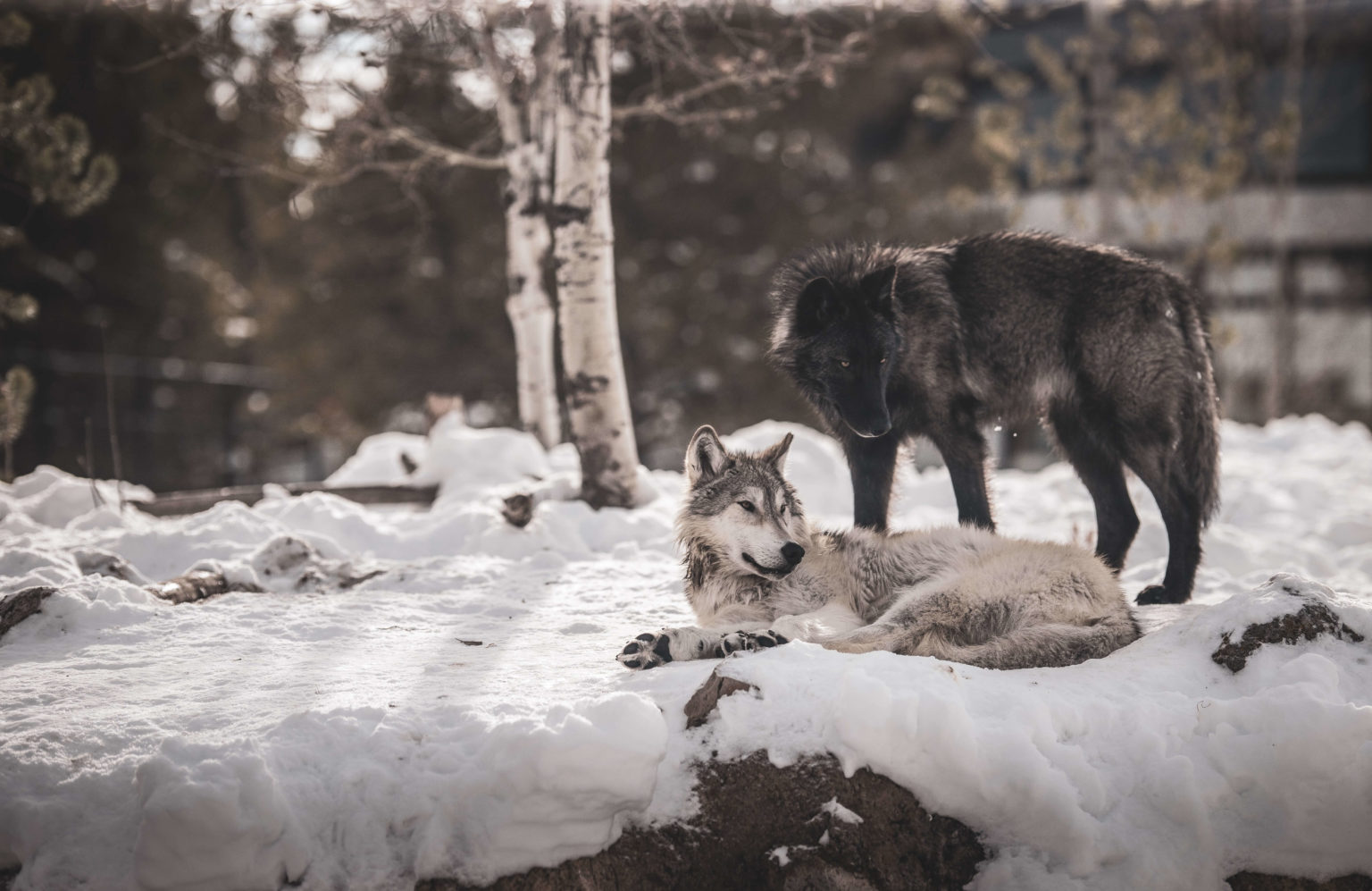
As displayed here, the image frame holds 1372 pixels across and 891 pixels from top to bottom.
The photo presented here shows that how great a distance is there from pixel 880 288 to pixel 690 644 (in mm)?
1983

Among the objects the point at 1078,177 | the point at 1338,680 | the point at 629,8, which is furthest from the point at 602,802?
the point at 1078,177

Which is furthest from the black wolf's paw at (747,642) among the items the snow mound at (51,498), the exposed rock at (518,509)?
the snow mound at (51,498)

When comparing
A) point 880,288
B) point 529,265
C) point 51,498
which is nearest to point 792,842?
point 880,288

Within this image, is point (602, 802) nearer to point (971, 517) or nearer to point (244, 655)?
point (244, 655)

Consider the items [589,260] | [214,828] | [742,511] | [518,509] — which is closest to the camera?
[214,828]

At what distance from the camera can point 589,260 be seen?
558cm

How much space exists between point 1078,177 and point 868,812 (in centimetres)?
1552

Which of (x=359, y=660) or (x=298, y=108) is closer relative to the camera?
(x=359, y=660)

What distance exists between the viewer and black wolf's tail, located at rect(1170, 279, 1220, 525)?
13.2ft

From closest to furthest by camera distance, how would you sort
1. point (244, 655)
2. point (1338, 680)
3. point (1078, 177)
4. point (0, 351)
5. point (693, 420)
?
point (1338, 680) → point (244, 655) → point (0, 351) → point (693, 420) → point (1078, 177)

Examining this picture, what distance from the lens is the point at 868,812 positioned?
7.23 ft

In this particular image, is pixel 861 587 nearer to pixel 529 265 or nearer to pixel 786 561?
pixel 786 561

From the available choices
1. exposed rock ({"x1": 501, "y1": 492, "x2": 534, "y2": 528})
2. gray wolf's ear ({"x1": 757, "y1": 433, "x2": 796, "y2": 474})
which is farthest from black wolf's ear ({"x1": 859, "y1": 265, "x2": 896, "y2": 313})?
exposed rock ({"x1": 501, "y1": 492, "x2": 534, "y2": 528})

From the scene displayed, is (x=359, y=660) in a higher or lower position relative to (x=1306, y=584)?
lower
